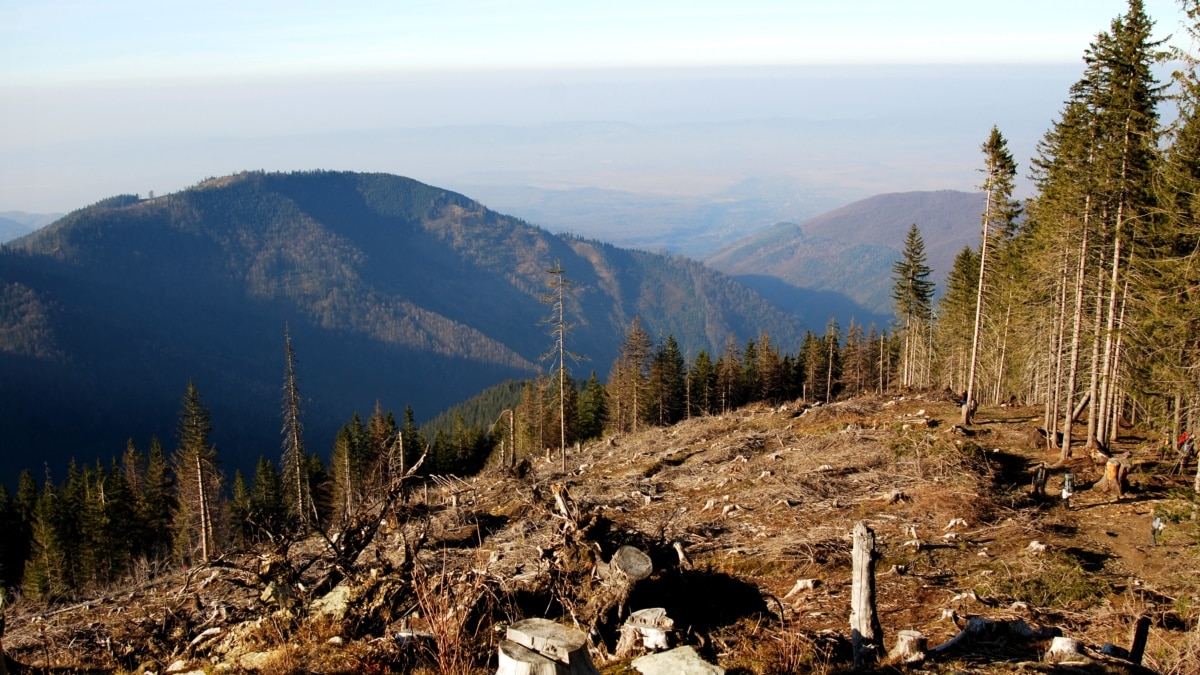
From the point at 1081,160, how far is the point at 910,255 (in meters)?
26.8

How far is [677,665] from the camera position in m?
6.21

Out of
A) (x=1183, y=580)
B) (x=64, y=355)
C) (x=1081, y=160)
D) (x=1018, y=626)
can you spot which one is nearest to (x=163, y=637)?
(x=1018, y=626)

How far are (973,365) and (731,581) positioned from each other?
63.9 ft

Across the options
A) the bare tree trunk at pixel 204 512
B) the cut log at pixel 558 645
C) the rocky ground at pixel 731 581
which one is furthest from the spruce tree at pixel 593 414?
the cut log at pixel 558 645

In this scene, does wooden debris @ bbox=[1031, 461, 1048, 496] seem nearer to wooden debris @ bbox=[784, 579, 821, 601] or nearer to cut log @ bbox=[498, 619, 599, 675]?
wooden debris @ bbox=[784, 579, 821, 601]

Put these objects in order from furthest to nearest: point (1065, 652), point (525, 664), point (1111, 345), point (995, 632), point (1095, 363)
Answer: point (1095, 363)
point (1111, 345)
point (995, 632)
point (1065, 652)
point (525, 664)

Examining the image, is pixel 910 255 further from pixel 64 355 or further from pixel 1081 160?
pixel 64 355

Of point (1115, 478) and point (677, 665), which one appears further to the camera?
point (1115, 478)

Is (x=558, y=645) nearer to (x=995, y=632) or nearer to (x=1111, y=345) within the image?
(x=995, y=632)

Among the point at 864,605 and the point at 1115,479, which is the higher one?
the point at 864,605

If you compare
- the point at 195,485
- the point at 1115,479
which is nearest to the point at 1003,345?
the point at 1115,479

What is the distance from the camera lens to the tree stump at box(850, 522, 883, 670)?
693 cm

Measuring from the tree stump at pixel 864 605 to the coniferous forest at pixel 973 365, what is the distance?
4534 millimetres

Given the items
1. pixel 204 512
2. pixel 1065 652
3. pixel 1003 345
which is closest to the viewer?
pixel 1065 652
